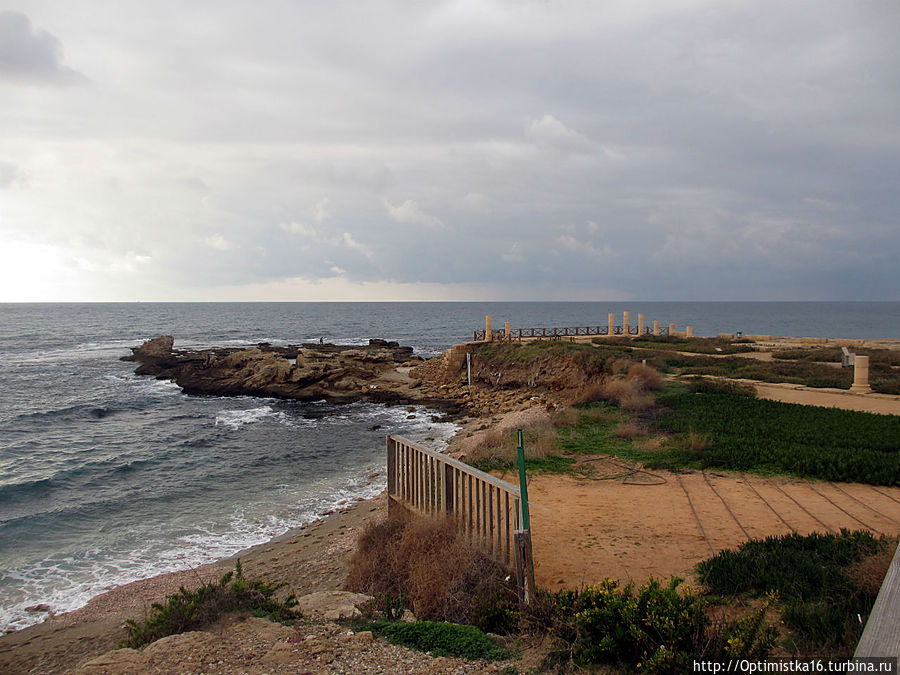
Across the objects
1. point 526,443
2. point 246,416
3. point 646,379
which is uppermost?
point 646,379

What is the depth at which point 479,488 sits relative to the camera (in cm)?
649

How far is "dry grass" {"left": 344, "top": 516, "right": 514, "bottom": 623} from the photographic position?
5422 millimetres

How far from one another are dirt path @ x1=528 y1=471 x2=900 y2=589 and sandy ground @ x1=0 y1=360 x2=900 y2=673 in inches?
0.6

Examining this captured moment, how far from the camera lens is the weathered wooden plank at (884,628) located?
103 inches

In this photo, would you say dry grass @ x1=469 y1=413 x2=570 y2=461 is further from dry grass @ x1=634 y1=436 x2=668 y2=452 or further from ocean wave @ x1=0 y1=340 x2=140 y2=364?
ocean wave @ x1=0 y1=340 x2=140 y2=364

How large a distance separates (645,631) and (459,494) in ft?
10.4

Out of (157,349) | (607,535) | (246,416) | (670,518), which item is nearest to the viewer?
(607,535)

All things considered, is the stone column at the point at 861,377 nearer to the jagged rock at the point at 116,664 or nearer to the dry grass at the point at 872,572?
the dry grass at the point at 872,572

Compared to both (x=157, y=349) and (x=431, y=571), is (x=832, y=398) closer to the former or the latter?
(x=431, y=571)

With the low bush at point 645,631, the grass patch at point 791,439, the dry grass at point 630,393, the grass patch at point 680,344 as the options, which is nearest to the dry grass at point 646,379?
the dry grass at point 630,393

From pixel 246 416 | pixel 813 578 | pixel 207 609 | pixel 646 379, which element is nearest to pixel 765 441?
pixel 813 578

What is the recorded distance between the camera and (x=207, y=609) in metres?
5.51

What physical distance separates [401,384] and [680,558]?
30.5 m

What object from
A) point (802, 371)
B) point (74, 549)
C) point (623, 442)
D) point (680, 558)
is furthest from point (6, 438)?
point (802, 371)
